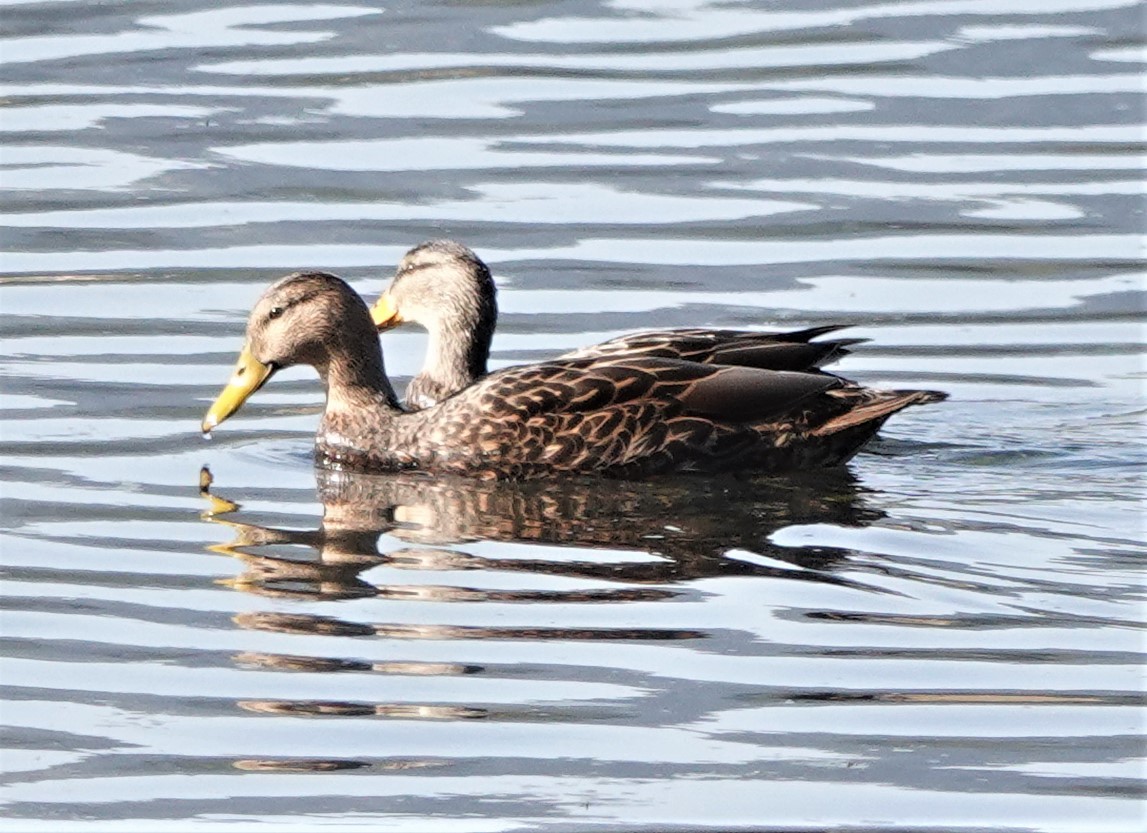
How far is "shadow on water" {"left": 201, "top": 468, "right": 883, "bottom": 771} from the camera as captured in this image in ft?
26.0

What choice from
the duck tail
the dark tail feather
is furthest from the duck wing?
the duck tail

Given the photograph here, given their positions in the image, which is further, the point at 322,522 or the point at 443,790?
the point at 322,522

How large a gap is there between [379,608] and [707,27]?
29.6 ft

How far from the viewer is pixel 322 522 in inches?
392

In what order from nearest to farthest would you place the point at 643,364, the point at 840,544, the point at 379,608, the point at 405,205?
the point at 379,608
the point at 840,544
the point at 643,364
the point at 405,205

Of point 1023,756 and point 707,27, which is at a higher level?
point 707,27

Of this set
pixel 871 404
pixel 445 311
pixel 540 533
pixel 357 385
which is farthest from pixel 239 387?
pixel 871 404

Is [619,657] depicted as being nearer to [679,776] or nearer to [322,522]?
[679,776]

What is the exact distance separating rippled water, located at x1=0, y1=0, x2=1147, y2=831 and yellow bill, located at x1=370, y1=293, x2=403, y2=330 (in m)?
0.43

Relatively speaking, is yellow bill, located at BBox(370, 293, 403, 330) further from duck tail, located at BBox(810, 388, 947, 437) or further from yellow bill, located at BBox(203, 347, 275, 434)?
duck tail, located at BBox(810, 388, 947, 437)

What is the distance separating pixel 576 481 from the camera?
10.6 meters

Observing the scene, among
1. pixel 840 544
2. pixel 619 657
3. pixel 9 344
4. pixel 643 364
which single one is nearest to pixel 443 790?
pixel 619 657

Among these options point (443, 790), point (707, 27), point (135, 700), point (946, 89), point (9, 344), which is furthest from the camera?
point (707, 27)

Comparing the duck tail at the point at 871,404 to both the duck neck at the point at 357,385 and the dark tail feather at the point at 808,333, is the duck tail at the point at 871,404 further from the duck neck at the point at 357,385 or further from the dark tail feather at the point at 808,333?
the duck neck at the point at 357,385
